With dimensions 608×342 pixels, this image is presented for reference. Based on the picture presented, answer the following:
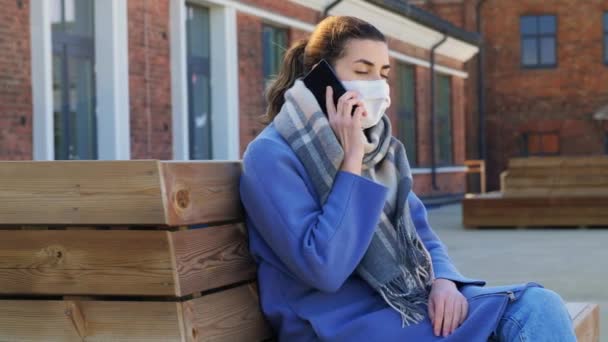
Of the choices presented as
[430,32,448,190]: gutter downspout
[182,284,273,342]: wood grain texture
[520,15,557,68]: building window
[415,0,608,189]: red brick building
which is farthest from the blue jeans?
[520,15,557,68]: building window

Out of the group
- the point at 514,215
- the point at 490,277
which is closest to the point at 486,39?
the point at 514,215

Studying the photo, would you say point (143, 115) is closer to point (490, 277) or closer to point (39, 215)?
point (490, 277)

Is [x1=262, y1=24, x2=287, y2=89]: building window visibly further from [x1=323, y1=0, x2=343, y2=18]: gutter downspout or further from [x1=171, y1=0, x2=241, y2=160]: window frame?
[x1=323, y1=0, x2=343, y2=18]: gutter downspout

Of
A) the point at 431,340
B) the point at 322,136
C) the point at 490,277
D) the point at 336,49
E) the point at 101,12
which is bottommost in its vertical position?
the point at 490,277

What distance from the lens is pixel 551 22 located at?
32125 mm

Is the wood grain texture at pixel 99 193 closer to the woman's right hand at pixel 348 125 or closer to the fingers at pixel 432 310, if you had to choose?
the woman's right hand at pixel 348 125

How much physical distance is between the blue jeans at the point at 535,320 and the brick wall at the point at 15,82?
27.4ft

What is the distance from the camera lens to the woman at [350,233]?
10.4ft

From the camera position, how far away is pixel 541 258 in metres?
11.4

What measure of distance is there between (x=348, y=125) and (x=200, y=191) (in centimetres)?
46

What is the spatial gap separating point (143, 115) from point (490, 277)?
17.5 ft

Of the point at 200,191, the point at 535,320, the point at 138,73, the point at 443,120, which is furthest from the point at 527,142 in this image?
the point at 200,191

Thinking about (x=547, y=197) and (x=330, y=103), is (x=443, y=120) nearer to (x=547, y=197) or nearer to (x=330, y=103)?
(x=547, y=197)

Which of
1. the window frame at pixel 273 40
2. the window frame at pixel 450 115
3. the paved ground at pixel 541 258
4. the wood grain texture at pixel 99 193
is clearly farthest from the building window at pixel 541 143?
the wood grain texture at pixel 99 193
